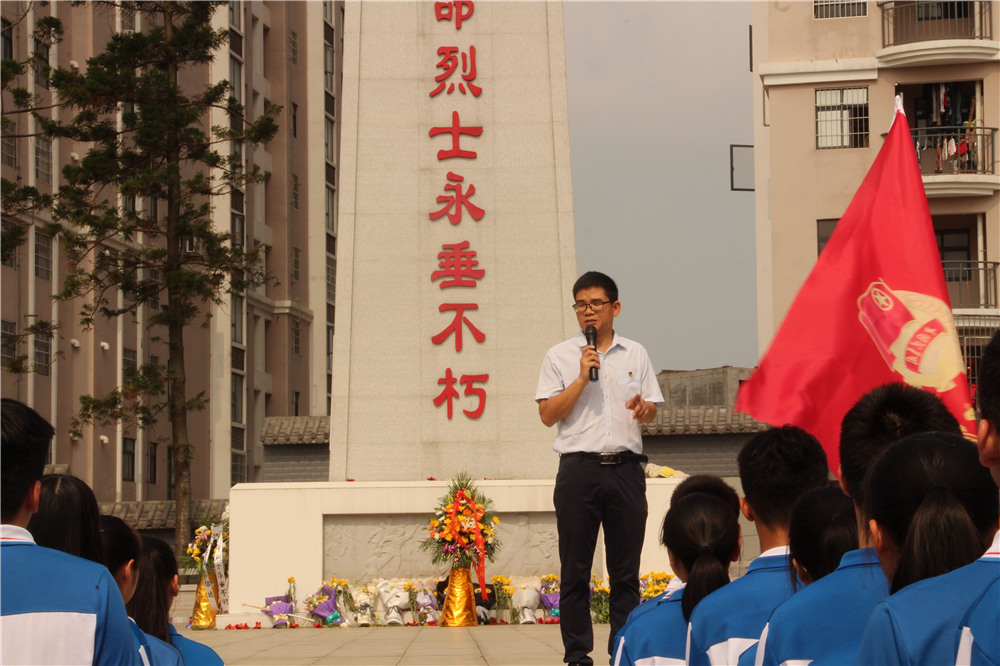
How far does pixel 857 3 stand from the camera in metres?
17.8

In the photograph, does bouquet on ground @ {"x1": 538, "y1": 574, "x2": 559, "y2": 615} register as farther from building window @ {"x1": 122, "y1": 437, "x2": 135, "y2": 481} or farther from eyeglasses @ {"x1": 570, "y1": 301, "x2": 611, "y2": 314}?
building window @ {"x1": 122, "y1": 437, "x2": 135, "y2": 481}

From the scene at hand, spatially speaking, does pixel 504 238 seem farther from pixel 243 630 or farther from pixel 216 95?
pixel 216 95

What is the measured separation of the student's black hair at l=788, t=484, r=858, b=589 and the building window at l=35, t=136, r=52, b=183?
18.9 metres

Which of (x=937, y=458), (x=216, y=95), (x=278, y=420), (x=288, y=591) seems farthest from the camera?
(x=216, y=95)

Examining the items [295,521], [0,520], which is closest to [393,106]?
[295,521]

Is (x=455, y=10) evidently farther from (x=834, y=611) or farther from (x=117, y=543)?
(x=834, y=611)

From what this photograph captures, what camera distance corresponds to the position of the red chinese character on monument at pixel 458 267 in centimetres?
970

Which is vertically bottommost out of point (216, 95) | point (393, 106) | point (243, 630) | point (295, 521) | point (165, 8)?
point (243, 630)

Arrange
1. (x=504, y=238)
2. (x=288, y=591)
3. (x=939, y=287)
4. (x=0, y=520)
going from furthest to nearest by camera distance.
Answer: (x=504, y=238)
(x=288, y=591)
(x=939, y=287)
(x=0, y=520)

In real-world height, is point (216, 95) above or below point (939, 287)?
above

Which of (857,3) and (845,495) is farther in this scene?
(857,3)

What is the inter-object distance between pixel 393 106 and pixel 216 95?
7.46m

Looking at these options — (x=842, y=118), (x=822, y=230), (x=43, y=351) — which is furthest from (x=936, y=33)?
(x=43, y=351)

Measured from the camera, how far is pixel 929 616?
127cm
